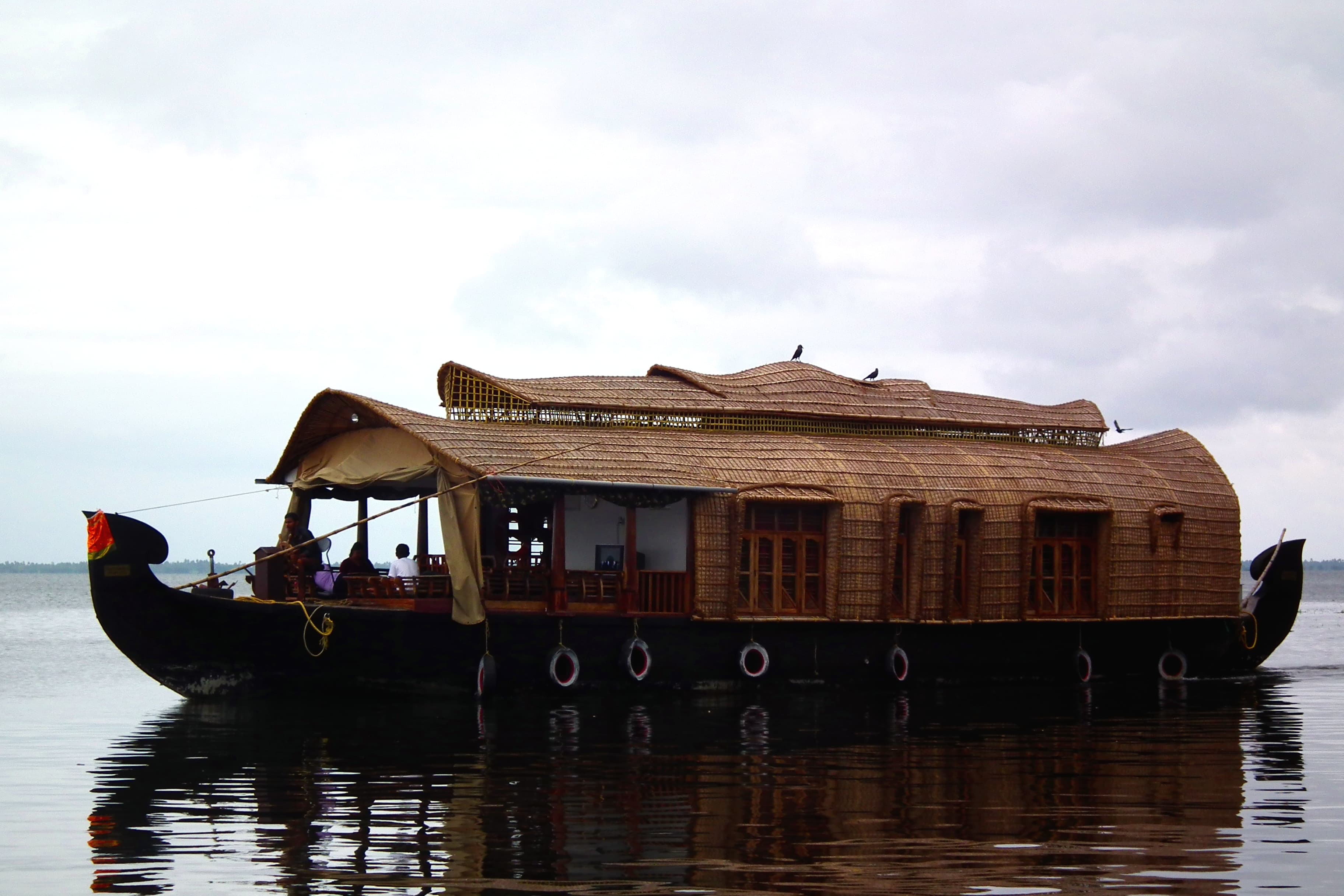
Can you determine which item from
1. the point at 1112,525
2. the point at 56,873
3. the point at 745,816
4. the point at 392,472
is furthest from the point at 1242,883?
the point at 1112,525

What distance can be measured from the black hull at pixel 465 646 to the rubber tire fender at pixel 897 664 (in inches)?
2.5

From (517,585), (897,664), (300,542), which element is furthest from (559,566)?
(897,664)

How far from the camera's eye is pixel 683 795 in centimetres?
964

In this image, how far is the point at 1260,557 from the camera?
70.2 ft

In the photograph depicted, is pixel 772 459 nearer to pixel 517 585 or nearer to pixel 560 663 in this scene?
pixel 517 585

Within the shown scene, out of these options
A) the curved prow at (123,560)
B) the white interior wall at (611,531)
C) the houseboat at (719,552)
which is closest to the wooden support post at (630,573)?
the houseboat at (719,552)

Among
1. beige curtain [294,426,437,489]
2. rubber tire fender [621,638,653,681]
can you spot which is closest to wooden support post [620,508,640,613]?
rubber tire fender [621,638,653,681]

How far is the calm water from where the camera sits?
24.2 ft

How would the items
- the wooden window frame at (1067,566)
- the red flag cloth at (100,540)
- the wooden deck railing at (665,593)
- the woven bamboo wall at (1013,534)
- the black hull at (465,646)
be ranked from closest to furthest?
the red flag cloth at (100,540)
the black hull at (465,646)
the wooden deck railing at (665,593)
the woven bamboo wall at (1013,534)
the wooden window frame at (1067,566)

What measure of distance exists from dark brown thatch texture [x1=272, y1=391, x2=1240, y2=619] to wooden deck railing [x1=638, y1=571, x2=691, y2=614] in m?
0.29

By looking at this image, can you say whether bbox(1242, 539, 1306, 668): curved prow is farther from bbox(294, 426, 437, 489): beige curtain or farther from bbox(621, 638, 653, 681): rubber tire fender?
bbox(294, 426, 437, 489): beige curtain

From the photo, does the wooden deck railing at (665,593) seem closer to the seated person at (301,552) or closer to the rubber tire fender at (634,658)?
the rubber tire fender at (634,658)

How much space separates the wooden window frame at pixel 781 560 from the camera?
16438 millimetres

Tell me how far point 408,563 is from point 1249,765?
877cm
